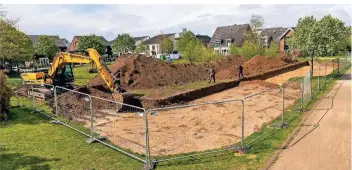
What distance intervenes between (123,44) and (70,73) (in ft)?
206

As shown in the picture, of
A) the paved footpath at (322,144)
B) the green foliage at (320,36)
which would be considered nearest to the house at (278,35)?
the green foliage at (320,36)

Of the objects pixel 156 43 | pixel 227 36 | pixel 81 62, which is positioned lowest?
pixel 81 62

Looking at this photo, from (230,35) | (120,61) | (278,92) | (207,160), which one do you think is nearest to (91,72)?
(120,61)

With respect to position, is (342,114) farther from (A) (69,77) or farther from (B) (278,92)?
(A) (69,77)

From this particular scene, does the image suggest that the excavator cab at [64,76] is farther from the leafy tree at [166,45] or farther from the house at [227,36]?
the leafy tree at [166,45]

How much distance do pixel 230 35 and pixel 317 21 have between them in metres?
41.0

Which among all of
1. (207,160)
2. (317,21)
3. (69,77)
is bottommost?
(207,160)

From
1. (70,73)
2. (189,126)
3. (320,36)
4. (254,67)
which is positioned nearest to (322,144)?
(189,126)

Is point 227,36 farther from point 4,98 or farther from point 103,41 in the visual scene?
point 4,98

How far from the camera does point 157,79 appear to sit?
2391cm

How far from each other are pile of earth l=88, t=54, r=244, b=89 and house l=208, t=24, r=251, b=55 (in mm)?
34010

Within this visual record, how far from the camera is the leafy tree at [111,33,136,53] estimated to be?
80856mm

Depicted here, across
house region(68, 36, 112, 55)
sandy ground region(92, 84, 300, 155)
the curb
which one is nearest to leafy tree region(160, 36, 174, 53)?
house region(68, 36, 112, 55)

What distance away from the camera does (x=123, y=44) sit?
80.8 meters
